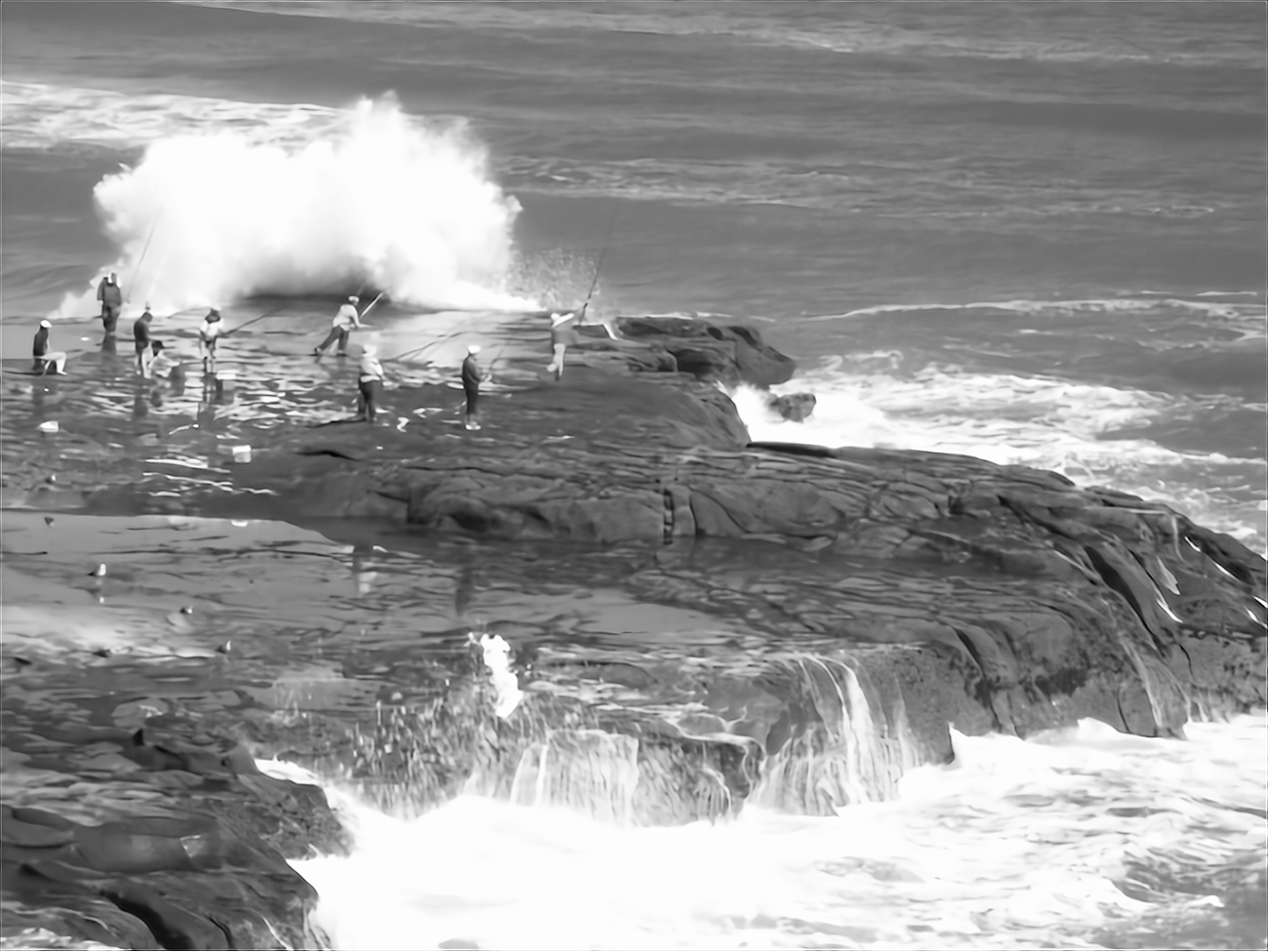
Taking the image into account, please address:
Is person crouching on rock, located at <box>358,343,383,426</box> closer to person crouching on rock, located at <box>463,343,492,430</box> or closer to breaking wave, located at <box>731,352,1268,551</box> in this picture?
person crouching on rock, located at <box>463,343,492,430</box>

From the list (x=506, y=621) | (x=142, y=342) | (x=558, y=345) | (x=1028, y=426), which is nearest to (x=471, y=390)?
(x=558, y=345)

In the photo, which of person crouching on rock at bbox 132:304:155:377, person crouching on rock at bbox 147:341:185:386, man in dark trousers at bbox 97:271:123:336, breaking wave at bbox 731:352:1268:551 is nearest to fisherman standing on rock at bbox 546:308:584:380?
breaking wave at bbox 731:352:1268:551

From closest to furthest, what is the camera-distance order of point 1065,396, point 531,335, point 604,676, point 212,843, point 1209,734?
1. point 212,843
2. point 604,676
3. point 1209,734
4. point 531,335
5. point 1065,396

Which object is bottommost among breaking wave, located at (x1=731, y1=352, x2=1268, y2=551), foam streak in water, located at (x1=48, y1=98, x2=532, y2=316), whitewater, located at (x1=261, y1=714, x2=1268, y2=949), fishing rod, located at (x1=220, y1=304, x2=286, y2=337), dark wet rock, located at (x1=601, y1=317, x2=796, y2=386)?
whitewater, located at (x1=261, y1=714, x2=1268, y2=949)

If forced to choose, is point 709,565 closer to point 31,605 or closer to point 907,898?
point 907,898

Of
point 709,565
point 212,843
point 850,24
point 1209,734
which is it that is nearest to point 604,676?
point 709,565
